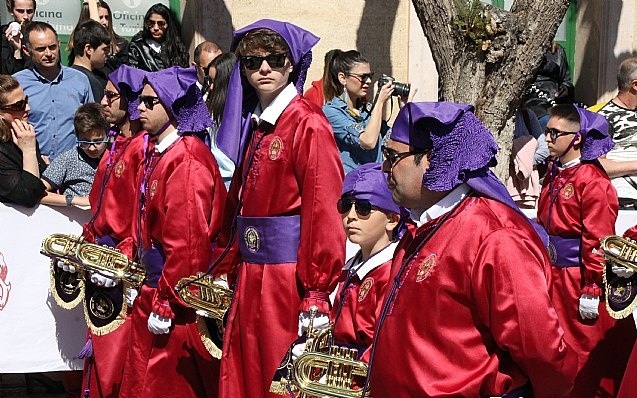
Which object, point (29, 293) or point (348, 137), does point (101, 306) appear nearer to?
point (29, 293)

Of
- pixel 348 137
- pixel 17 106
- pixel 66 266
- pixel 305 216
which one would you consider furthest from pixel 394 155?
pixel 348 137

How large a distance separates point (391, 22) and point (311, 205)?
20.1ft

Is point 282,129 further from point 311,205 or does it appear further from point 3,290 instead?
point 3,290

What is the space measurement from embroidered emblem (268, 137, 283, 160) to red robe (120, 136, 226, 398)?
569 mm

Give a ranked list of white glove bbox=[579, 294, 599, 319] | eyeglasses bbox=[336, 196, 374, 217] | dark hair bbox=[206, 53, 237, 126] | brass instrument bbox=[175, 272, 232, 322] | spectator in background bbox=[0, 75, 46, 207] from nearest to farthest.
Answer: eyeglasses bbox=[336, 196, 374, 217] → brass instrument bbox=[175, 272, 232, 322] → spectator in background bbox=[0, 75, 46, 207] → white glove bbox=[579, 294, 599, 319] → dark hair bbox=[206, 53, 237, 126]

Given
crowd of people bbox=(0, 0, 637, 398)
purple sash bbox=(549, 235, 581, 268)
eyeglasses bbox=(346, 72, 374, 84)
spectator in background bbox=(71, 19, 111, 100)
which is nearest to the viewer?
crowd of people bbox=(0, 0, 637, 398)

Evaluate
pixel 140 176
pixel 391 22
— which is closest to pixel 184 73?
pixel 140 176

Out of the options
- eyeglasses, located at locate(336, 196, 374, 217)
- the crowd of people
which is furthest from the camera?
eyeglasses, located at locate(336, 196, 374, 217)

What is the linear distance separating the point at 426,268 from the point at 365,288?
3.04ft

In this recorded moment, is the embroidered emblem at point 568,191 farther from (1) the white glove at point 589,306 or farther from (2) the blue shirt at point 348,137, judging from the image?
(2) the blue shirt at point 348,137

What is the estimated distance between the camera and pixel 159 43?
29.6 feet

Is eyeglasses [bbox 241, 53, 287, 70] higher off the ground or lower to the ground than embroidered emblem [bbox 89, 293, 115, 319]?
higher

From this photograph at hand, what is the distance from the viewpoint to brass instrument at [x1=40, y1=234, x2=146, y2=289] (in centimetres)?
598

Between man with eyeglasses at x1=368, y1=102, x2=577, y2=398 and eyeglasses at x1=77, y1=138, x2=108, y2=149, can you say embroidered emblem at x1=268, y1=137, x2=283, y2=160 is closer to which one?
man with eyeglasses at x1=368, y1=102, x2=577, y2=398
